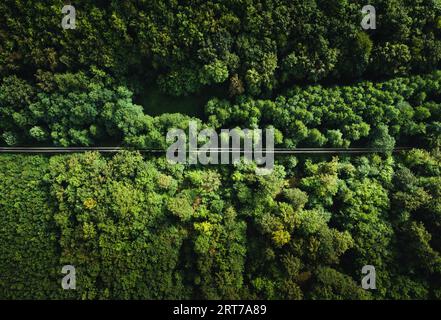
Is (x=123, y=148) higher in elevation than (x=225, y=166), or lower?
higher

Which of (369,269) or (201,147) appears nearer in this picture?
(369,269)

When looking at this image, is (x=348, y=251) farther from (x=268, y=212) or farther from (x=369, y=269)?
(x=268, y=212)

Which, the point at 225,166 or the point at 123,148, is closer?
the point at 225,166

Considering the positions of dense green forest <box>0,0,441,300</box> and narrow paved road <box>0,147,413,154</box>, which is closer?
dense green forest <box>0,0,441,300</box>

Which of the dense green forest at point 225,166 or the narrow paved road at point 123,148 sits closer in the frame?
the dense green forest at point 225,166

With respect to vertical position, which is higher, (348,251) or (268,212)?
(268,212)
